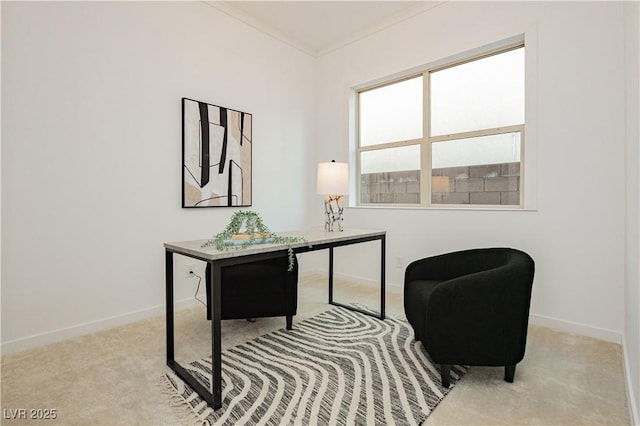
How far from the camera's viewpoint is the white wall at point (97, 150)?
2.05 m

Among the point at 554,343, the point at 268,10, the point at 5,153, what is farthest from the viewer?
the point at 268,10

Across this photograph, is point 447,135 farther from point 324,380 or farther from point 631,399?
point 324,380

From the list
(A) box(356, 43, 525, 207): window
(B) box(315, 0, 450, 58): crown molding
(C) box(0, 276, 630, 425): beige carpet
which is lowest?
(C) box(0, 276, 630, 425): beige carpet

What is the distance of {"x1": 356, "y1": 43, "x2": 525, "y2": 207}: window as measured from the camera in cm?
281

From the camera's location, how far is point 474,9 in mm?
2834

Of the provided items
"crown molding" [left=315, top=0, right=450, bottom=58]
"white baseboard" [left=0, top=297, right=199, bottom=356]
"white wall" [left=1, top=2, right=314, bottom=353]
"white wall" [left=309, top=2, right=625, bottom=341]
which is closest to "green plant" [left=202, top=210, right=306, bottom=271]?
"white wall" [left=1, top=2, right=314, bottom=353]

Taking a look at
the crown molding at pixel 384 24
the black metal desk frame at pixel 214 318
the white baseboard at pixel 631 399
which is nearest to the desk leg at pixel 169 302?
the black metal desk frame at pixel 214 318

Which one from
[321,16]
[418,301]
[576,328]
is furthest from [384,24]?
[576,328]

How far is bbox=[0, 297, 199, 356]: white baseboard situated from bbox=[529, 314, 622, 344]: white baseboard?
294 centimetres

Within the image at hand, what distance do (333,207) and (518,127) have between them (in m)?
1.71

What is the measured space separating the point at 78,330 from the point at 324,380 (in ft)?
6.00

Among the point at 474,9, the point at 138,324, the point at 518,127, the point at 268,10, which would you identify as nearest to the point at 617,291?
the point at 518,127

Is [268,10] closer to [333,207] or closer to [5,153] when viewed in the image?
[333,207]

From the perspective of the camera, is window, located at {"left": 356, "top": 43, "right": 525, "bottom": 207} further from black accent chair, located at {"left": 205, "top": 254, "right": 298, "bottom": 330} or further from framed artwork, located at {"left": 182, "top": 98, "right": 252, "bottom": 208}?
black accent chair, located at {"left": 205, "top": 254, "right": 298, "bottom": 330}
